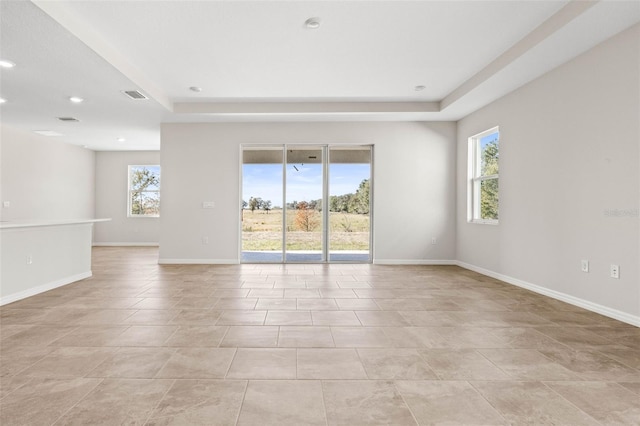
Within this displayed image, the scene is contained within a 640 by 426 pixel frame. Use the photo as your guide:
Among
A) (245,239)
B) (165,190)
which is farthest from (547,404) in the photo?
(165,190)

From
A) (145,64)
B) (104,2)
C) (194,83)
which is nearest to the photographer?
(104,2)

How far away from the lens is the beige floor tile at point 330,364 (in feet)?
6.43

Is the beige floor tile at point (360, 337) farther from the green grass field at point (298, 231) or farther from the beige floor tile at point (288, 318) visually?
the green grass field at point (298, 231)

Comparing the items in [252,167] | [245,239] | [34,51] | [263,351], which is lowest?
[263,351]

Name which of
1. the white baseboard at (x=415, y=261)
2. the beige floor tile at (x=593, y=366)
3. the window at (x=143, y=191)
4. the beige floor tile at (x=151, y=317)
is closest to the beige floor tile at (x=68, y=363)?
the beige floor tile at (x=151, y=317)

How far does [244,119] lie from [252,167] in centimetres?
89

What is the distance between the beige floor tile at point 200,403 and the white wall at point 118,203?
8.31 meters

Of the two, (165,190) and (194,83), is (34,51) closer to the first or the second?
(194,83)

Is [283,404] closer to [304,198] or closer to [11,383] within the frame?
[11,383]

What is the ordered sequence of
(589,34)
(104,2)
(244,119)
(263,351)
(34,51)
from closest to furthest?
1. (263,351)
2. (104,2)
3. (589,34)
4. (34,51)
5. (244,119)

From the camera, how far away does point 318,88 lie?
4.93 meters

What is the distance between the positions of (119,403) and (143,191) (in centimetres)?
876

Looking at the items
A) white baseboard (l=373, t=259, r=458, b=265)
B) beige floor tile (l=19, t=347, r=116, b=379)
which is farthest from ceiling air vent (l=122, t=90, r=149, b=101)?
white baseboard (l=373, t=259, r=458, b=265)

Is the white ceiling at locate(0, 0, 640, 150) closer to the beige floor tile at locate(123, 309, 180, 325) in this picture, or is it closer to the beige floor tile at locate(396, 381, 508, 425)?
the beige floor tile at locate(123, 309, 180, 325)
